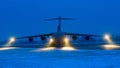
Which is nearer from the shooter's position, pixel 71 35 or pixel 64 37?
pixel 64 37

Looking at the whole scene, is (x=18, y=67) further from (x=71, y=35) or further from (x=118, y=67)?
(x=71, y=35)

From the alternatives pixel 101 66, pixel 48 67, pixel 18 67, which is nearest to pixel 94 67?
pixel 101 66

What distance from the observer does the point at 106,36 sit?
46.1 metres

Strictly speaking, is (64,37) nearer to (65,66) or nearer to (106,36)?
(106,36)

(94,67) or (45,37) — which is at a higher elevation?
(45,37)

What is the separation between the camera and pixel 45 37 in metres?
48.1

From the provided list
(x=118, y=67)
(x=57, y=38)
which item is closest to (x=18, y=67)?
(x=118, y=67)

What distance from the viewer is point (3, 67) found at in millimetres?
17844

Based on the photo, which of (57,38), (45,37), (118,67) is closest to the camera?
(118,67)

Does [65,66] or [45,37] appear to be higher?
[45,37]

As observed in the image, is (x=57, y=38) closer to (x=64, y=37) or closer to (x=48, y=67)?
(x=64, y=37)

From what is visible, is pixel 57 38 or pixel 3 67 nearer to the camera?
pixel 3 67

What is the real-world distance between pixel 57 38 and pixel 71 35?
4745 millimetres

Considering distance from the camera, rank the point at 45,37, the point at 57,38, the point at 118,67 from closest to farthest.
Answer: the point at 118,67 < the point at 57,38 < the point at 45,37
